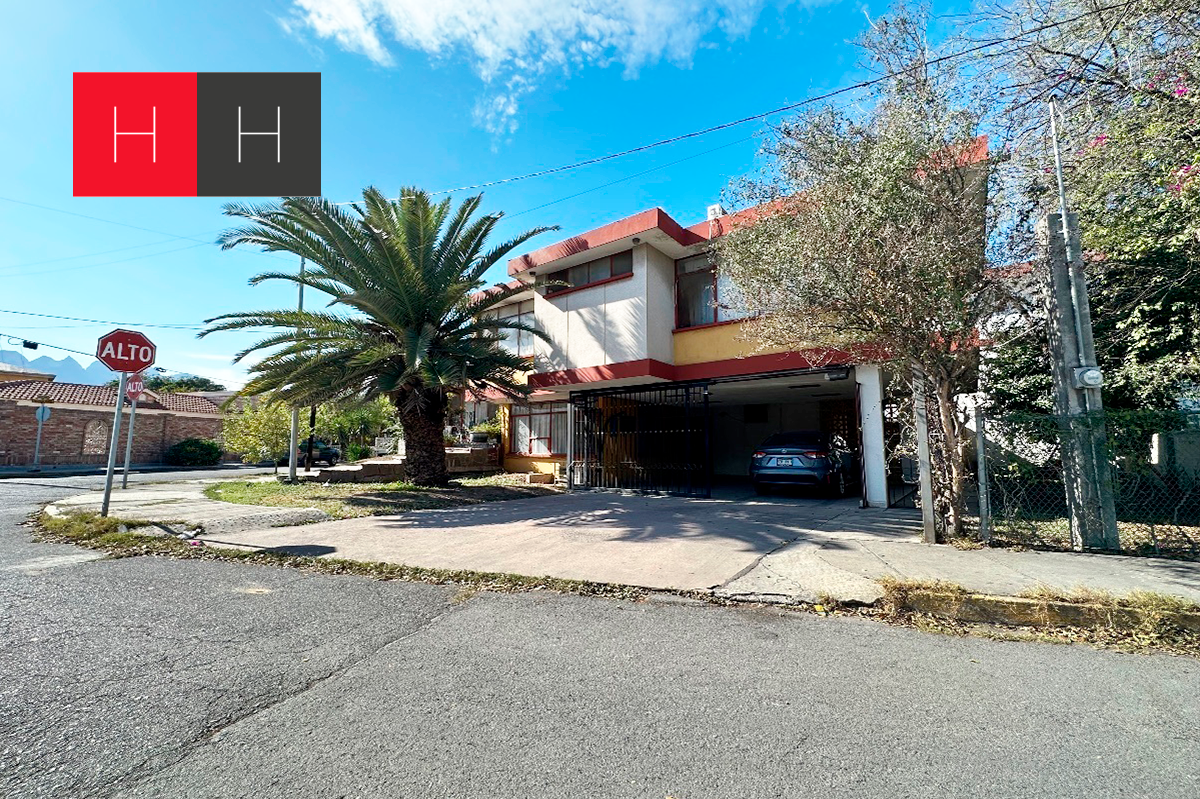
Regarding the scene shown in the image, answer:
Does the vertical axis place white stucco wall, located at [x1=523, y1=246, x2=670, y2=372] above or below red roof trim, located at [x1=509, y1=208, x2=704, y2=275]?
below

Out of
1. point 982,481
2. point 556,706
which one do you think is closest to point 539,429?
point 982,481

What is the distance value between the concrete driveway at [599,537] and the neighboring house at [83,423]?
87.9 feet

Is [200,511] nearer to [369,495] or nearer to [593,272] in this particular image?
[369,495]

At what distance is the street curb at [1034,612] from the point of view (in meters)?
3.66

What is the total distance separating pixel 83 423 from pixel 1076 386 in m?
37.0

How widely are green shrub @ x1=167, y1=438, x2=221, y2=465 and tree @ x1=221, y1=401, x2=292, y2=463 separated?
12311 millimetres

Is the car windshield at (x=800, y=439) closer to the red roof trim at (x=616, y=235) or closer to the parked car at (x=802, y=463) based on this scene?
the parked car at (x=802, y=463)

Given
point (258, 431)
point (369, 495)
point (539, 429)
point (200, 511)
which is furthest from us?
point (258, 431)

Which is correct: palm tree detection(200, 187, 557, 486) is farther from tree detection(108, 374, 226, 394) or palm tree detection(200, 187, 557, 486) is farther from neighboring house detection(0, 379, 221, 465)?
tree detection(108, 374, 226, 394)

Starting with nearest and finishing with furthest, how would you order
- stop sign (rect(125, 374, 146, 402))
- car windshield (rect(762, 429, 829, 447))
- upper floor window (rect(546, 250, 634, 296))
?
stop sign (rect(125, 374, 146, 402))
car windshield (rect(762, 429, 829, 447))
upper floor window (rect(546, 250, 634, 296))

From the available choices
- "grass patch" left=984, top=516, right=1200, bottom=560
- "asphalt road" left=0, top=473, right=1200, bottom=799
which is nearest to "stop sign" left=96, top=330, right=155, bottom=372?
"asphalt road" left=0, top=473, right=1200, bottom=799

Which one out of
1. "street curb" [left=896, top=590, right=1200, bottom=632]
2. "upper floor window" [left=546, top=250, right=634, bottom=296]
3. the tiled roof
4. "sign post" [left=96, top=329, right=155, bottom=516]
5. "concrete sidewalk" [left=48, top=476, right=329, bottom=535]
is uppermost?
"upper floor window" [left=546, top=250, right=634, bottom=296]

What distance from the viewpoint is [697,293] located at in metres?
12.8

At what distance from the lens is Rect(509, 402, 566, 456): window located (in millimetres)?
15719
